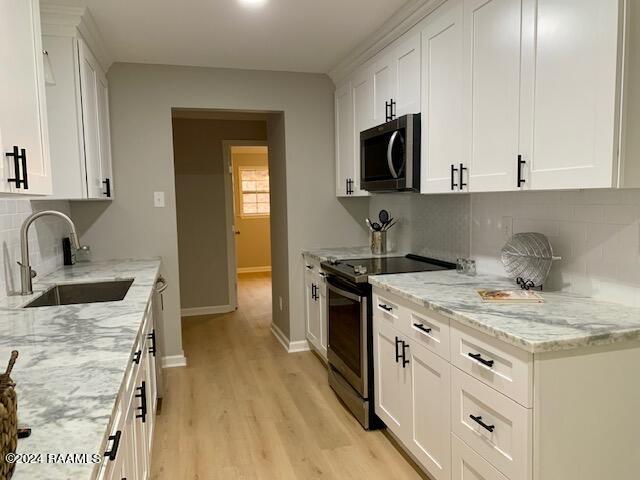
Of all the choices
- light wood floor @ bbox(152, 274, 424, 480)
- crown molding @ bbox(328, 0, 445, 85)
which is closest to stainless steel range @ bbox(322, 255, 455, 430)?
light wood floor @ bbox(152, 274, 424, 480)

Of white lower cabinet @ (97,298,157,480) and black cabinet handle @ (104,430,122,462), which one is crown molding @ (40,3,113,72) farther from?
black cabinet handle @ (104,430,122,462)

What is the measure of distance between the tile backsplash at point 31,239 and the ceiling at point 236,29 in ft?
3.52

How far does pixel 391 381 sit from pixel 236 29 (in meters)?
2.24

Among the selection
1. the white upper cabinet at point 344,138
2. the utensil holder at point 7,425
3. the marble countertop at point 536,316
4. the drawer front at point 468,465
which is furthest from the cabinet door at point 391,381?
the utensil holder at point 7,425

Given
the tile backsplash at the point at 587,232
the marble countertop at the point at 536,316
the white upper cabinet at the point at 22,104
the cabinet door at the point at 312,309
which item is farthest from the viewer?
the cabinet door at the point at 312,309

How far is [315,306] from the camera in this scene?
3814 millimetres

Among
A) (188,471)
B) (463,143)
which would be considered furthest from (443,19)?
(188,471)

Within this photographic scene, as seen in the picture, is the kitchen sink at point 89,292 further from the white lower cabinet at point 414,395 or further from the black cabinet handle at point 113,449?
the black cabinet handle at point 113,449

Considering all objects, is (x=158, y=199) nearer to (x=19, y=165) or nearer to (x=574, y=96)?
(x=19, y=165)

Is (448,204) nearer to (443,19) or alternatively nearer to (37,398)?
(443,19)

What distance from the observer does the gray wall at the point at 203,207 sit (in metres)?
5.52

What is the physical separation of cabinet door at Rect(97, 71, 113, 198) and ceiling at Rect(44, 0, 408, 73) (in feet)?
0.86

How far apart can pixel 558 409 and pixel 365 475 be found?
1.15 meters

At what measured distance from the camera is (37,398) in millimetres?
1069
